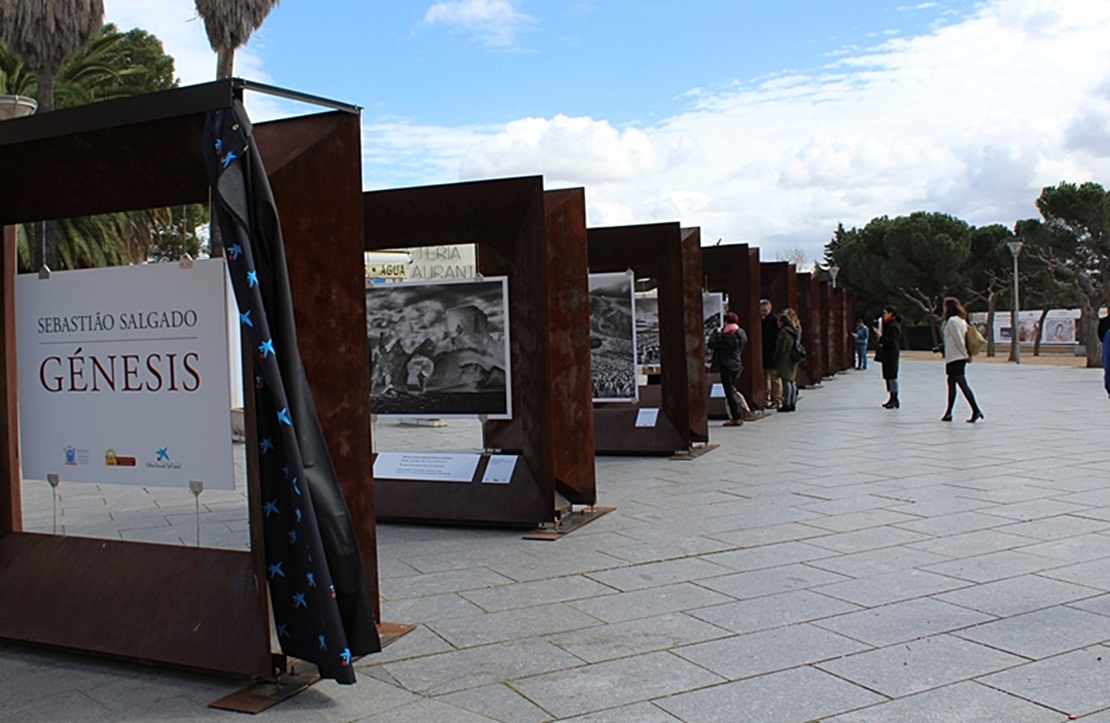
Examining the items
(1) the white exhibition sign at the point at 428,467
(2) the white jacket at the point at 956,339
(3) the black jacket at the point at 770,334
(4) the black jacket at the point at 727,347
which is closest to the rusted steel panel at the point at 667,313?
(4) the black jacket at the point at 727,347

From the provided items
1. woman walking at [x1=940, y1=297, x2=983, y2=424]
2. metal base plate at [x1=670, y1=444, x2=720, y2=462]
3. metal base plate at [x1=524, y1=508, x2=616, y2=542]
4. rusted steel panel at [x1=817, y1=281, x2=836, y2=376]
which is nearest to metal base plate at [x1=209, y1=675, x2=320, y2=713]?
metal base plate at [x1=524, y1=508, x2=616, y2=542]

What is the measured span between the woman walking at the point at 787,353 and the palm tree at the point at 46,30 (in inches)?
524

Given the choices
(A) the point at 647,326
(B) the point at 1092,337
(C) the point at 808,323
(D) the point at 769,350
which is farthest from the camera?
(B) the point at 1092,337

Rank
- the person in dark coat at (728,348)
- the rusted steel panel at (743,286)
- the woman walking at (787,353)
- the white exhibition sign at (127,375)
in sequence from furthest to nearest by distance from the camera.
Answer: the woman walking at (787,353)
the rusted steel panel at (743,286)
the person in dark coat at (728,348)
the white exhibition sign at (127,375)

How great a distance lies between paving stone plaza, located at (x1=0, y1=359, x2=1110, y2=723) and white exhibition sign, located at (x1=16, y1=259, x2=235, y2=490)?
829 millimetres

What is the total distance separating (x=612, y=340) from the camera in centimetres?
1009

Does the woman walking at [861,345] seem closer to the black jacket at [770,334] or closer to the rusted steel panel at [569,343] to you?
the black jacket at [770,334]

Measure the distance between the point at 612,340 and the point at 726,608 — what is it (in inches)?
216

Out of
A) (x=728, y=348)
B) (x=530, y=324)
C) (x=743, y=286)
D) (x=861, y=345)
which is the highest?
(x=743, y=286)

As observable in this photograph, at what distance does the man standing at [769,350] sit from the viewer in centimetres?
1634

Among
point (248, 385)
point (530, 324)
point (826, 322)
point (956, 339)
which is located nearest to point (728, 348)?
point (956, 339)

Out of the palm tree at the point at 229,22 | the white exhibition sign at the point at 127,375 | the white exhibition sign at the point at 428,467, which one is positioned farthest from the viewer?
the palm tree at the point at 229,22

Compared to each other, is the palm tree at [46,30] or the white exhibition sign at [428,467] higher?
the palm tree at [46,30]

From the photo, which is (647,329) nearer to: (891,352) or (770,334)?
(770,334)
